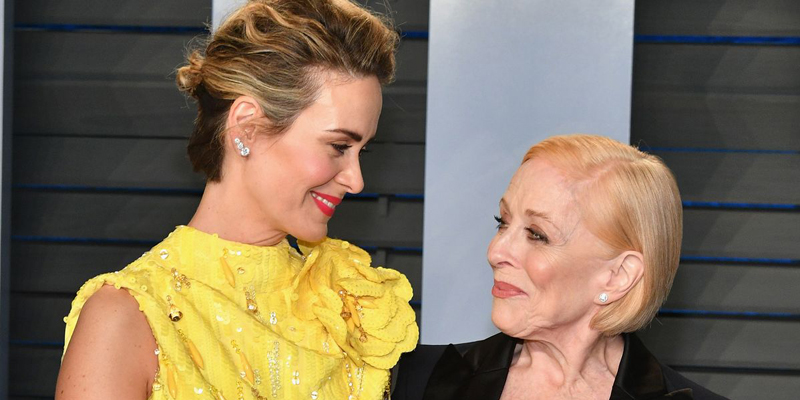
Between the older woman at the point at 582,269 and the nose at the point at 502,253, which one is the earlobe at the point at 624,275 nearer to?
the older woman at the point at 582,269

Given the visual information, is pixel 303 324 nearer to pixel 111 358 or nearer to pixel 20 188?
pixel 111 358

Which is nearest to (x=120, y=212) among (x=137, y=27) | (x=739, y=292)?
(x=137, y=27)

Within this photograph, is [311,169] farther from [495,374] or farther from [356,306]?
[495,374]

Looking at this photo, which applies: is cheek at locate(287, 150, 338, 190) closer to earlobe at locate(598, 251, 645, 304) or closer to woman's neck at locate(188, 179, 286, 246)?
woman's neck at locate(188, 179, 286, 246)

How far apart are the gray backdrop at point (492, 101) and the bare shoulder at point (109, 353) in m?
1.49

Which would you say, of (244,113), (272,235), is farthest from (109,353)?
(244,113)

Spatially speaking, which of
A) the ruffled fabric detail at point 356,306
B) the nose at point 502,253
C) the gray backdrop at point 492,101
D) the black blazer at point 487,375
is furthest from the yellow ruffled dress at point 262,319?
the gray backdrop at point 492,101

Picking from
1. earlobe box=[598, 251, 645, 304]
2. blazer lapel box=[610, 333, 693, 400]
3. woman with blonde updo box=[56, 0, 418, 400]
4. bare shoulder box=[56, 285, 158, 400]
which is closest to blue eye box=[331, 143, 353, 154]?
woman with blonde updo box=[56, 0, 418, 400]

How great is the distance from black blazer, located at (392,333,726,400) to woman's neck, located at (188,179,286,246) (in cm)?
47

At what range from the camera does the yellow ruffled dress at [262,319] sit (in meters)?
1.63

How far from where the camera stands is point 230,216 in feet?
5.90

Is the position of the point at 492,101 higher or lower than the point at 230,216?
higher

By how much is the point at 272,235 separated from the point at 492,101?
50.7 inches

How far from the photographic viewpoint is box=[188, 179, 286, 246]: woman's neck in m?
1.79
